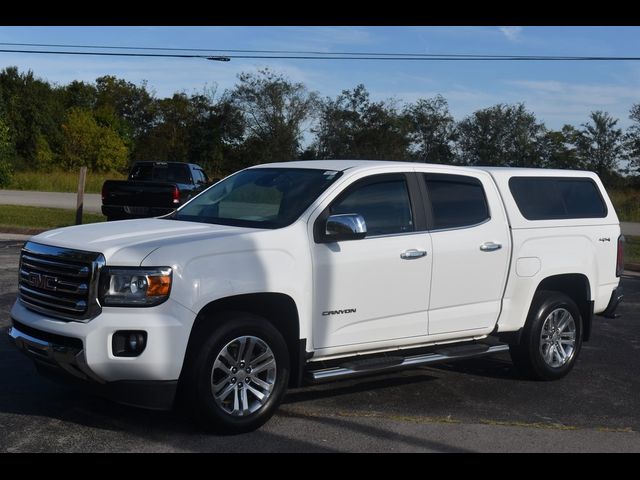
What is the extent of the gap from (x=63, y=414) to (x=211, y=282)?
160 cm

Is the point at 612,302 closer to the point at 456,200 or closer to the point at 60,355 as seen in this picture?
the point at 456,200

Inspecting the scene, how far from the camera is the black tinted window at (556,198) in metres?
7.74

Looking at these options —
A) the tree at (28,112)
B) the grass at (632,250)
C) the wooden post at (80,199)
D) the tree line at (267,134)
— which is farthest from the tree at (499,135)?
the tree at (28,112)

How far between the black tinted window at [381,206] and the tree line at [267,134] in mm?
31950

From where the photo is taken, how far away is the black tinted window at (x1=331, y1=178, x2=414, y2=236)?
6543mm

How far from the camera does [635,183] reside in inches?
2103

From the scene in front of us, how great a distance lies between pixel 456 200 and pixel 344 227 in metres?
1.51

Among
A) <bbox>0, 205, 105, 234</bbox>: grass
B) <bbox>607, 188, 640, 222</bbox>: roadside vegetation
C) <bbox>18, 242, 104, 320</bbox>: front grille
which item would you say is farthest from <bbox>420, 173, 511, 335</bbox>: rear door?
<bbox>607, 188, 640, 222</bbox>: roadside vegetation

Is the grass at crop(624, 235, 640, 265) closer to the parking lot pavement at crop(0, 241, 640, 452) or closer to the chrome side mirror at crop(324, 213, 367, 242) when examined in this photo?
the parking lot pavement at crop(0, 241, 640, 452)

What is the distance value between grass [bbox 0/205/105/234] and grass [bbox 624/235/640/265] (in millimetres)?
13731

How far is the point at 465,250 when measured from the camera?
6984 mm

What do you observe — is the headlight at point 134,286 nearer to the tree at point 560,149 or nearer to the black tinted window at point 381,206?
the black tinted window at point 381,206

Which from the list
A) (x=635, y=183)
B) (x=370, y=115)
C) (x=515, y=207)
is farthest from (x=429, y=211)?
(x=635, y=183)

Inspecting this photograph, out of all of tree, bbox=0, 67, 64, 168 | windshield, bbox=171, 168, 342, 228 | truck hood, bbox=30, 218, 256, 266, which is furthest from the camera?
tree, bbox=0, 67, 64, 168
